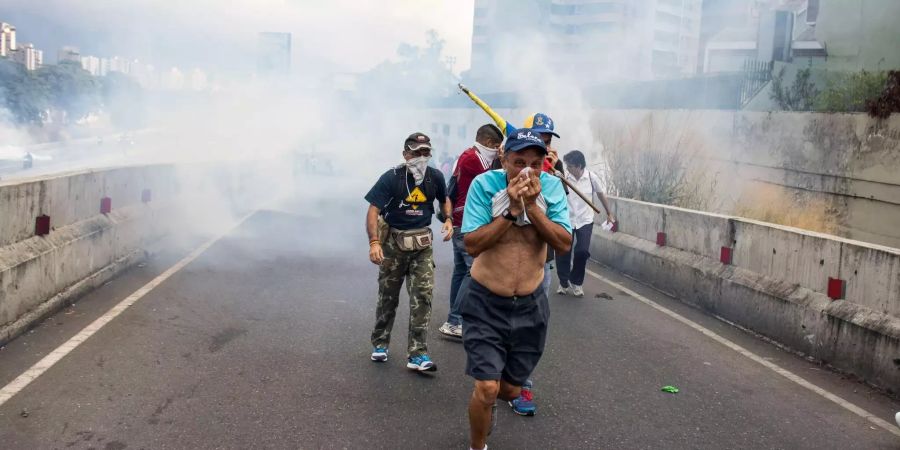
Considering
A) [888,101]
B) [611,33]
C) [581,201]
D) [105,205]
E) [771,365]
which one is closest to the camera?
[771,365]

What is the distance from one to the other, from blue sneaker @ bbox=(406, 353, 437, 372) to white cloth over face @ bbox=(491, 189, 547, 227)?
2.17 meters

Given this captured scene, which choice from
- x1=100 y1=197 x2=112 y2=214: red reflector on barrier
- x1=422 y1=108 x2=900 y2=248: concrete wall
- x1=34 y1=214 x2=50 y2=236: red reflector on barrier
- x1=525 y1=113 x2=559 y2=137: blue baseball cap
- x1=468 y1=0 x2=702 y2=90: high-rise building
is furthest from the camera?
x1=468 y1=0 x2=702 y2=90: high-rise building

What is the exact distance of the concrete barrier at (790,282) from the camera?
263 inches

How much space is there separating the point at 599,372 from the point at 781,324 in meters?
2.33

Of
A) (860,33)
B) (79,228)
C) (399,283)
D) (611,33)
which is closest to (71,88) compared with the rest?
(860,33)

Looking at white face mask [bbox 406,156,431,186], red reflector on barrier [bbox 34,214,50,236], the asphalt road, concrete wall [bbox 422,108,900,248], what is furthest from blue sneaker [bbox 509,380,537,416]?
concrete wall [bbox 422,108,900,248]

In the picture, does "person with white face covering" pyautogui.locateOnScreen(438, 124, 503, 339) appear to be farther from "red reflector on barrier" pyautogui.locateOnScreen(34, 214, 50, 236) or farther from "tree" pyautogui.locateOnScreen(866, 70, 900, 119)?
"tree" pyautogui.locateOnScreen(866, 70, 900, 119)

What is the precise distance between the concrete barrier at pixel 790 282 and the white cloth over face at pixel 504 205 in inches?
135

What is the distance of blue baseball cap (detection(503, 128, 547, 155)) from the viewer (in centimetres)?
432

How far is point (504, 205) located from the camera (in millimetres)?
4410

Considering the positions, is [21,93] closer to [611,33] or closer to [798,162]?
[798,162]

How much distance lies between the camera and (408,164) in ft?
21.8

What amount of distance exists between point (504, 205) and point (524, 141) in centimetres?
34

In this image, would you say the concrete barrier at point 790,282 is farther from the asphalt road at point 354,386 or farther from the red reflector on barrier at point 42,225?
the red reflector on barrier at point 42,225
